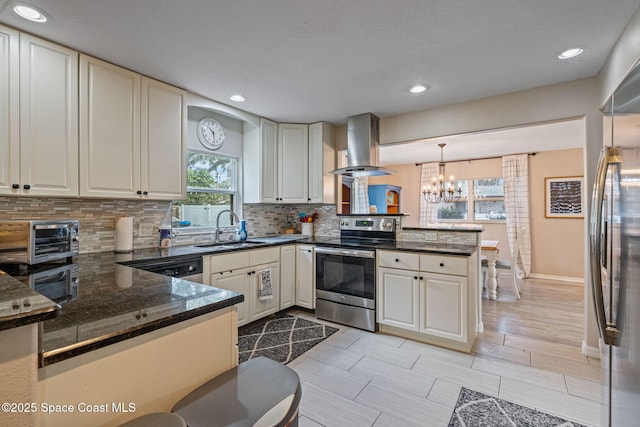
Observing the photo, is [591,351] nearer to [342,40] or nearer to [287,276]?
[287,276]

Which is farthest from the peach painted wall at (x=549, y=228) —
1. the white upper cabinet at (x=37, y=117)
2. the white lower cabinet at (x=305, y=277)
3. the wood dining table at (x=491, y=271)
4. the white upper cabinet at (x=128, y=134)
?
the white upper cabinet at (x=37, y=117)

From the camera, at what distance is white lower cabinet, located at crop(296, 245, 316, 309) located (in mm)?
3412

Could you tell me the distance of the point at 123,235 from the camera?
2.53 meters

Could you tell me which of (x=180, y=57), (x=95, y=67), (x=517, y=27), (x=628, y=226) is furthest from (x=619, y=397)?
(x=95, y=67)

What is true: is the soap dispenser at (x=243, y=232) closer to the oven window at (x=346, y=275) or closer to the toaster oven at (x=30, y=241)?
the oven window at (x=346, y=275)

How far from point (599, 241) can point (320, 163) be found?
2.89 m

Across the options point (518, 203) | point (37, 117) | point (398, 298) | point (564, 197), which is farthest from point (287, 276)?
point (564, 197)

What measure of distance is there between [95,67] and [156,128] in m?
0.57

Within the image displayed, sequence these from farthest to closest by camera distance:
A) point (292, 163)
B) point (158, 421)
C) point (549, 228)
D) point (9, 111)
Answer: point (549, 228)
point (292, 163)
point (9, 111)
point (158, 421)

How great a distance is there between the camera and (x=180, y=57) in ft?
7.25

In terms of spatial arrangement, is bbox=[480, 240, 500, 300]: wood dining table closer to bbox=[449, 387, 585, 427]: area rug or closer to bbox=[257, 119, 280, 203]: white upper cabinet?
bbox=[449, 387, 585, 427]: area rug

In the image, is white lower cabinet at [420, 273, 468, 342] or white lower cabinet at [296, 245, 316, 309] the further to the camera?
white lower cabinet at [296, 245, 316, 309]

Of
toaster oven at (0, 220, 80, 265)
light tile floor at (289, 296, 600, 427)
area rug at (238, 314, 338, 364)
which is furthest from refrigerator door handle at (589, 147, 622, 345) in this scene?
toaster oven at (0, 220, 80, 265)

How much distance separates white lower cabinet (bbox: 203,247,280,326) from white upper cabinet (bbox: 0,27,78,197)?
119 centimetres
